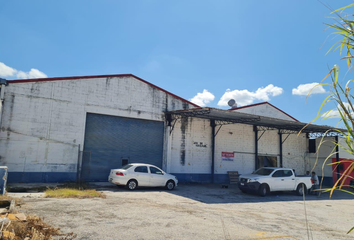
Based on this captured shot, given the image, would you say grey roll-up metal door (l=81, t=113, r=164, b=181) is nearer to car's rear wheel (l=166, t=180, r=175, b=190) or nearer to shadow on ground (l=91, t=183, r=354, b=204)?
shadow on ground (l=91, t=183, r=354, b=204)

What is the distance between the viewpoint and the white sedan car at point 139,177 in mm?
14312

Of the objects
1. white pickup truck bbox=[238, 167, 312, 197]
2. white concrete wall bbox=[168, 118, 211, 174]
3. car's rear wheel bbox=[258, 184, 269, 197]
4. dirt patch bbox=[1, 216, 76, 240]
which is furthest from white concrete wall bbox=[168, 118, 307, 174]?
dirt patch bbox=[1, 216, 76, 240]

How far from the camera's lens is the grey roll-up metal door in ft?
57.3

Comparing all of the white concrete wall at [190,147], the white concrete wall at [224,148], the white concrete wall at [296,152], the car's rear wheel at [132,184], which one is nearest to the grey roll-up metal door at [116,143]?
the white concrete wall at [190,147]

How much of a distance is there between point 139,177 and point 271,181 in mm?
7690

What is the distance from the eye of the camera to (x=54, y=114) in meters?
16.5

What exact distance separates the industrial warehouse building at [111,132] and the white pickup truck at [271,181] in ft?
15.6

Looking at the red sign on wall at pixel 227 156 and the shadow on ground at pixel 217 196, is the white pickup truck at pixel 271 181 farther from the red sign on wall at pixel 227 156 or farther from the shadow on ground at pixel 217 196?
the red sign on wall at pixel 227 156

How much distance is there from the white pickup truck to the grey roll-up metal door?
284 inches

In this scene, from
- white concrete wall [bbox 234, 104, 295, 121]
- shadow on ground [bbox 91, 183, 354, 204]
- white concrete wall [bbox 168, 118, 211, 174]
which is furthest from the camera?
white concrete wall [bbox 234, 104, 295, 121]

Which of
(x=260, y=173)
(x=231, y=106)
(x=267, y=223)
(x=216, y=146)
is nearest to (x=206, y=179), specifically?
(x=216, y=146)

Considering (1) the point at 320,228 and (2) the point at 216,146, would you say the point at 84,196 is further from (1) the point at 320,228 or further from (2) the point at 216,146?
(2) the point at 216,146

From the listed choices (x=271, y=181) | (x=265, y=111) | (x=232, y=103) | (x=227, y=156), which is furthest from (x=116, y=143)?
(x=265, y=111)

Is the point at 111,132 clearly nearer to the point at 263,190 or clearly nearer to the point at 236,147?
the point at 263,190
